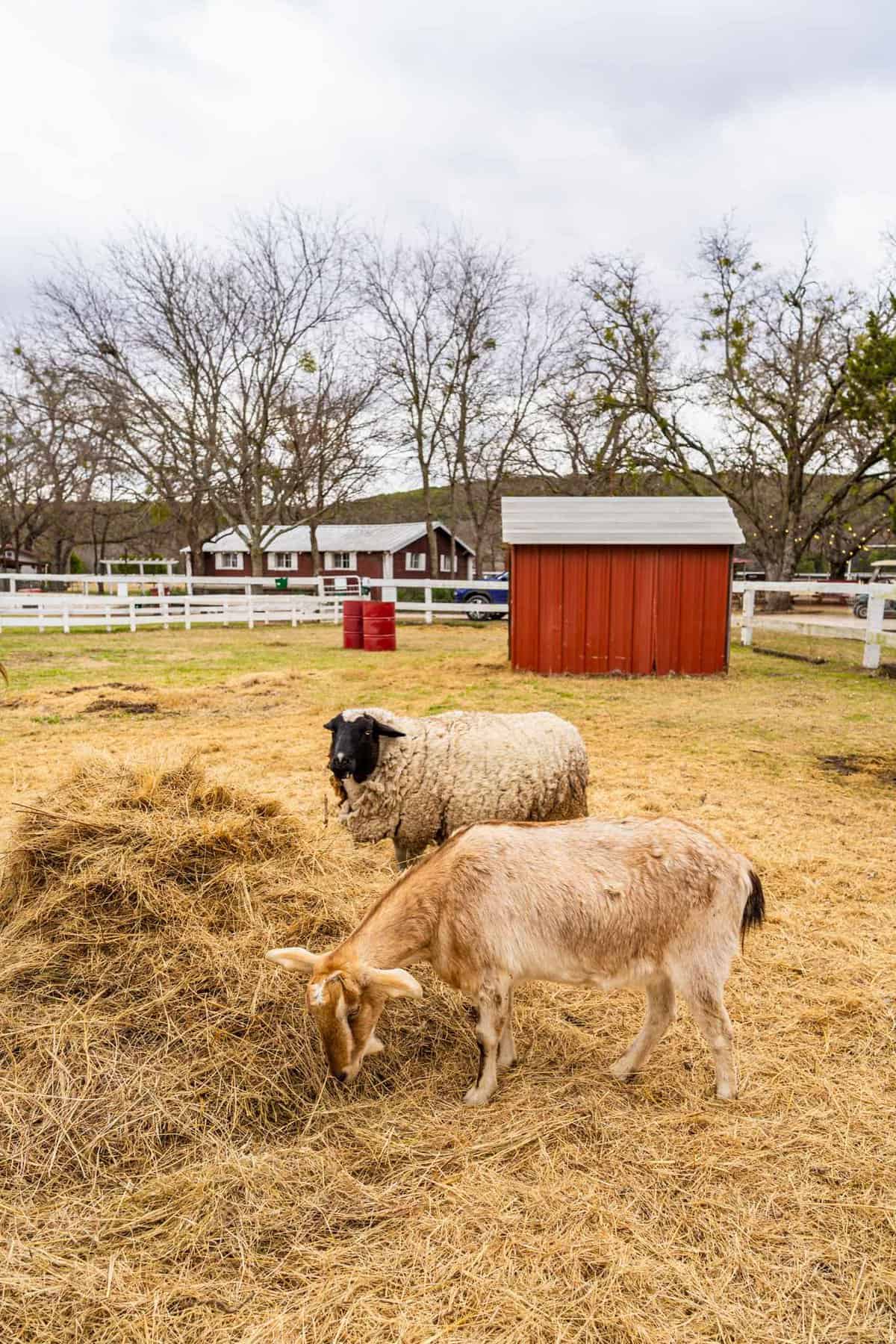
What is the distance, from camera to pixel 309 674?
1388cm

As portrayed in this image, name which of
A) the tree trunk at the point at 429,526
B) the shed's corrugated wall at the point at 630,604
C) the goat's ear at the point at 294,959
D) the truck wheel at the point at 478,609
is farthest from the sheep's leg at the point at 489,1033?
Result: the tree trunk at the point at 429,526

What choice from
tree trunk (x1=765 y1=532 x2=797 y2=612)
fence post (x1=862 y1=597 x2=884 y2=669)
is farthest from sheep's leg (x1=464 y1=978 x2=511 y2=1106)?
tree trunk (x1=765 y1=532 x2=797 y2=612)

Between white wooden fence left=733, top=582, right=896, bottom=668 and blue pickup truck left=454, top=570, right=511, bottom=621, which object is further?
blue pickup truck left=454, top=570, right=511, bottom=621

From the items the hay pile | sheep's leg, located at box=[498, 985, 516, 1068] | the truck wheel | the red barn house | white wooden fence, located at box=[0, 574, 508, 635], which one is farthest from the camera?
the red barn house

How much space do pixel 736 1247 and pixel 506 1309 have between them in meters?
0.76

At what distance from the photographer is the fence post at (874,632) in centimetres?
1454

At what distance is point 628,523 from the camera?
553 inches

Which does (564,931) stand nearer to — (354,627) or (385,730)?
(385,730)

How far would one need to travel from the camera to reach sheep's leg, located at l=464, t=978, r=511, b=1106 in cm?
302

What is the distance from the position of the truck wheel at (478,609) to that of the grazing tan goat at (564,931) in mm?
23591

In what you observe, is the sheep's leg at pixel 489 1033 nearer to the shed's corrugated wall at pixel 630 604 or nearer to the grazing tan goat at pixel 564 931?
the grazing tan goat at pixel 564 931

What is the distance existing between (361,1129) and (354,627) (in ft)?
52.5

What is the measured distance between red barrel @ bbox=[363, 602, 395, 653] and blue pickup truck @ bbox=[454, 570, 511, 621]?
869cm

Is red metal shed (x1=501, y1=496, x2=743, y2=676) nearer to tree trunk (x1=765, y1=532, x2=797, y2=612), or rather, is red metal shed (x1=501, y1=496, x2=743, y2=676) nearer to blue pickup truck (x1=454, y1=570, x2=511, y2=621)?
blue pickup truck (x1=454, y1=570, x2=511, y2=621)
